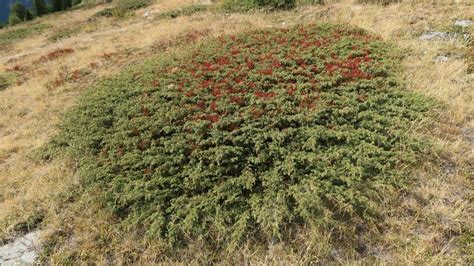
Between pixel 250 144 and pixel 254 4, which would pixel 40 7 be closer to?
pixel 254 4

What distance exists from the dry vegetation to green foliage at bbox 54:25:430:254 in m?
0.35

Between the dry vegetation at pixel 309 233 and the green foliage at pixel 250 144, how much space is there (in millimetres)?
347

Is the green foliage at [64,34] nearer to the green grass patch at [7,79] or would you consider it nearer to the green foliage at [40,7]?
the green grass patch at [7,79]

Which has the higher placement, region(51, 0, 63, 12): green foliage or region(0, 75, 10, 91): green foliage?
region(51, 0, 63, 12): green foliage

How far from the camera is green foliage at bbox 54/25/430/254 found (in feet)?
14.2

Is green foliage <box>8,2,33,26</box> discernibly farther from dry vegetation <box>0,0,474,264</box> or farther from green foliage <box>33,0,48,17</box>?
dry vegetation <box>0,0,474,264</box>

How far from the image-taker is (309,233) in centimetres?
413

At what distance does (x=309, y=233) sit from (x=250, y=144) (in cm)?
167

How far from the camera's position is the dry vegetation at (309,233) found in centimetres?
409

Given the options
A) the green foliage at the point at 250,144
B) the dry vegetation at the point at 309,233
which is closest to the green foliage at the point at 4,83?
the dry vegetation at the point at 309,233

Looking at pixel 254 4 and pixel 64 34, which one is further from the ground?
pixel 254 4

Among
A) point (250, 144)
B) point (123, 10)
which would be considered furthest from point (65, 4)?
point (250, 144)

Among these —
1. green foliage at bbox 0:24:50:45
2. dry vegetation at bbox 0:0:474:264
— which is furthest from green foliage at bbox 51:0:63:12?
dry vegetation at bbox 0:0:474:264

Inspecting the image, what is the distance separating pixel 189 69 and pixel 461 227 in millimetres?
5869
